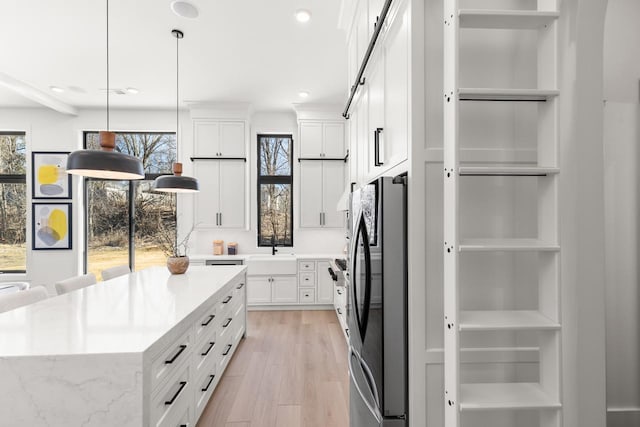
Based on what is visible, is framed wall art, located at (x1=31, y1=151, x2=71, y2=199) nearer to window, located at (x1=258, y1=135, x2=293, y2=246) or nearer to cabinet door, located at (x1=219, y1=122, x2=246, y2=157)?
cabinet door, located at (x1=219, y1=122, x2=246, y2=157)

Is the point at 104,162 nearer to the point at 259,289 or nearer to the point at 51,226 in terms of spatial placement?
the point at 259,289

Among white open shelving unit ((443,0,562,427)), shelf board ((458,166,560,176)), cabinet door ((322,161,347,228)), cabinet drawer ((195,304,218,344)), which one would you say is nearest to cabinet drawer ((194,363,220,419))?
cabinet drawer ((195,304,218,344))

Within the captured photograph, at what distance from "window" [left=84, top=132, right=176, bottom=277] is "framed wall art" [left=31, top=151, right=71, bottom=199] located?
29 centimetres

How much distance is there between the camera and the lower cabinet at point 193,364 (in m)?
1.35

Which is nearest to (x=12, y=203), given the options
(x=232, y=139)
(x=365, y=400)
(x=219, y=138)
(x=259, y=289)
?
(x=219, y=138)

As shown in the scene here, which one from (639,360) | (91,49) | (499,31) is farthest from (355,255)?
(91,49)

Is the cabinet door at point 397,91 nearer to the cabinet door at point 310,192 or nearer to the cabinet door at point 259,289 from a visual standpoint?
the cabinet door at point 310,192

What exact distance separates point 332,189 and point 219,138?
185 centimetres

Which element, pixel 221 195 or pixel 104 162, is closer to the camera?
pixel 104 162

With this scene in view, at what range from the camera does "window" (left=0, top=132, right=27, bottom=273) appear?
15.2ft

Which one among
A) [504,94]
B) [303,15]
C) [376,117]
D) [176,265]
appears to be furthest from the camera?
[176,265]

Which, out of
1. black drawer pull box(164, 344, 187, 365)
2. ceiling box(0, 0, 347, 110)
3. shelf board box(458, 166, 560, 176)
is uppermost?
ceiling box(0, 0, 347, 110)

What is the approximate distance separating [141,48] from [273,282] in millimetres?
3161

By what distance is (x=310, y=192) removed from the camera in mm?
4570
